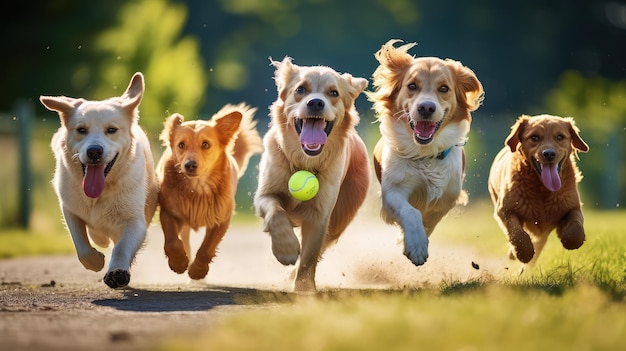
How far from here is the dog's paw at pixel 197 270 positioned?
7.51 meters

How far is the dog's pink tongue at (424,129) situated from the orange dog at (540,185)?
0.65 m

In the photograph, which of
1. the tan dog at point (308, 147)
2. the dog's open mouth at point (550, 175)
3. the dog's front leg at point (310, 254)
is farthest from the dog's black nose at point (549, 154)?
the dog's front leg at point (310, 254)

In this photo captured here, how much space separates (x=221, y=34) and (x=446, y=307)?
120 ft

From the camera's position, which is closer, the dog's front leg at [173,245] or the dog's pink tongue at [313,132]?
the dog's pink tongue at [313,132]

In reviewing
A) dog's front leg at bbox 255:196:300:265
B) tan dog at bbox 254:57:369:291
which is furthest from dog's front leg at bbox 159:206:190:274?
dog's front leg at bbox 255:196:300:265

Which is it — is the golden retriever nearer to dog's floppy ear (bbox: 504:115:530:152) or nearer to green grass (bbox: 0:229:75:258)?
dog's floppy ear (bbox: 504:115:530:152)

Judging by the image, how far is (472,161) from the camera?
21.1 m

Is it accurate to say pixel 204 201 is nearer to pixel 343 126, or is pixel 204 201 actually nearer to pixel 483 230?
pixel 343 126

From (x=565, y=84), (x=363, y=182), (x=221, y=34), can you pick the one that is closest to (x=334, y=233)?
(x=363, y=182)

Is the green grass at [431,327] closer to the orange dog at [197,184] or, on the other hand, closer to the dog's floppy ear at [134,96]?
the dog's floppy ear at [134,96]

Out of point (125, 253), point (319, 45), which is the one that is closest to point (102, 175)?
point (125, 253)

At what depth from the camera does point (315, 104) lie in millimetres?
6809

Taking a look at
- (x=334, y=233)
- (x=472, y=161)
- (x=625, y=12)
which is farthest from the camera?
(x=625, y=12)

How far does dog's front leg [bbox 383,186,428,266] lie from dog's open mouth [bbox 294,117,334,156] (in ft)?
2.05
